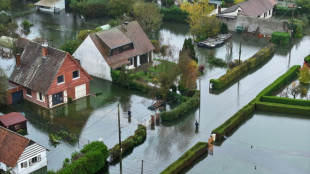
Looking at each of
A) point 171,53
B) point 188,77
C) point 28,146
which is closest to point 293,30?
point 171,53

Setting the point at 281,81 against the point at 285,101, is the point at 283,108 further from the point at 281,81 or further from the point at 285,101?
the point at 281,81

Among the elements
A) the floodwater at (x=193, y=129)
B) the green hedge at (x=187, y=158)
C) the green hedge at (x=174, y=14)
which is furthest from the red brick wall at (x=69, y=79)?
the green hedge at (x=174, y=14)

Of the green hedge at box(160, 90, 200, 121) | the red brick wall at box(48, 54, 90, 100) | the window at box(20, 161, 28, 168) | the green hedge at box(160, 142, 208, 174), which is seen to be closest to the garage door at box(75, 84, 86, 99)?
the red brick wall at box(48, 54, 90, 100)

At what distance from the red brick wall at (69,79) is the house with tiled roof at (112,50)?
6.11 meters

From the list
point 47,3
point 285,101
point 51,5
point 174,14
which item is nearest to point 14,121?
point 285,101

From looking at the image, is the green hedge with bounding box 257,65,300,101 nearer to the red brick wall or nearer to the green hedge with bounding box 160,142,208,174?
the green hedge with bounding box 160,142,208,174

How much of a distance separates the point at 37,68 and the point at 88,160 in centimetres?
1941

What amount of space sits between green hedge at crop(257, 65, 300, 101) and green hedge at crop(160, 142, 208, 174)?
13.5 metres

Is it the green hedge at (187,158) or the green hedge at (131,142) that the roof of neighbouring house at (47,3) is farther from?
the green hedge at (187,158)

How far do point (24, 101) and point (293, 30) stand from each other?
4729cm

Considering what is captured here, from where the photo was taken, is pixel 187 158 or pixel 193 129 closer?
pixel 187 158

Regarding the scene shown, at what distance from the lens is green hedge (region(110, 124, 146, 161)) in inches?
1859

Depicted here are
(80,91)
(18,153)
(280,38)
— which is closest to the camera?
(18,153)

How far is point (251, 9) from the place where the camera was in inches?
3524
